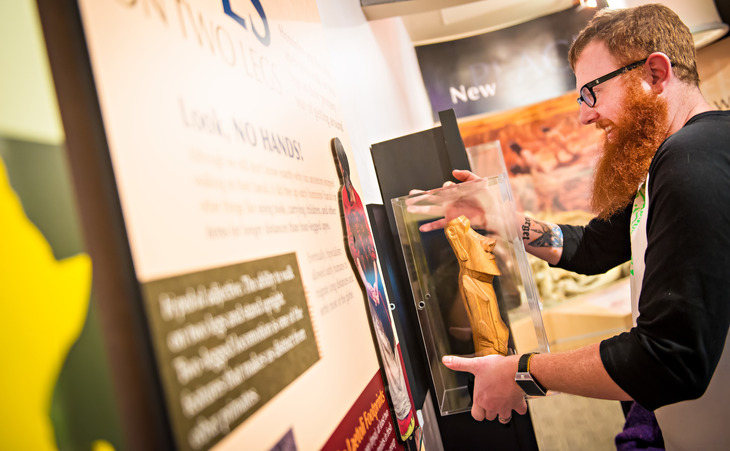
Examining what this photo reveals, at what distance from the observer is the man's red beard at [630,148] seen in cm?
156

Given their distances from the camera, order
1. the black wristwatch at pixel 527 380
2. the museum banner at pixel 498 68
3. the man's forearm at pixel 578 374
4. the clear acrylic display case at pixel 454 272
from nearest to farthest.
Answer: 1. the man's forearm at pixel 578 374
2. the black wristwatch at pixel 527 380
3. the clear acrylic display case at pixel 454 272
4. the museum banner at pixel 498 68

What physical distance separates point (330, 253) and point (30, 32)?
66cm

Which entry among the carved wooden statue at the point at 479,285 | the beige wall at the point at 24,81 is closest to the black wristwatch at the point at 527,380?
the carved wooden statue at the point at 479,285

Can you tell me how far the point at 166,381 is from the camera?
1.55ft

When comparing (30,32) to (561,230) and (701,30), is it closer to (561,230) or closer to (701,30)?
(561,230)

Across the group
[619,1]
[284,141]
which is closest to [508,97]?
[619,1]

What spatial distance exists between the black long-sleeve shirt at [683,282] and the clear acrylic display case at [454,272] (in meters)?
0.45

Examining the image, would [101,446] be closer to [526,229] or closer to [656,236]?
[656,236]

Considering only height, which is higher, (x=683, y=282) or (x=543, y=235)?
(x=543, y=235)

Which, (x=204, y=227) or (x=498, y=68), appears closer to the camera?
(x=204, y=227)

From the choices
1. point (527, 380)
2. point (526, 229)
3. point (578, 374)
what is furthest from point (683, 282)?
point (526, 229)

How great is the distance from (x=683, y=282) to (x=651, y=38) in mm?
990

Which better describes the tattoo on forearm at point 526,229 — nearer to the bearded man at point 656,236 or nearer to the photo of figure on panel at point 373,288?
the bearded man at point 656,236

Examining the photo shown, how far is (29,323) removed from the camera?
1.60 ft
